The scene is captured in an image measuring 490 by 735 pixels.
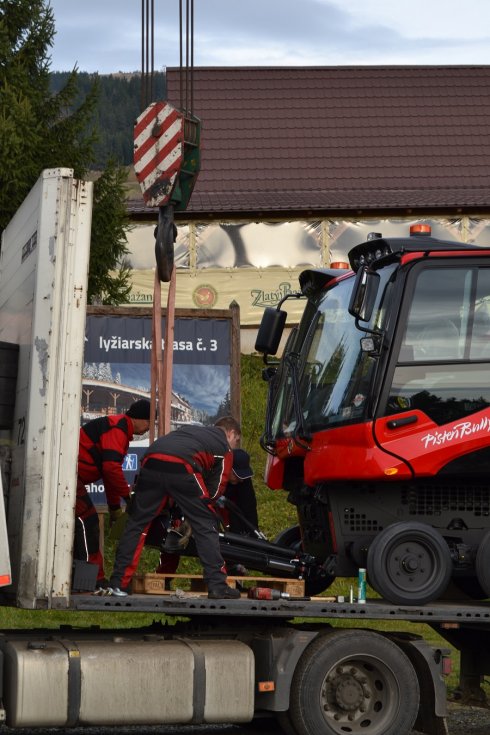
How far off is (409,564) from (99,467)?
2313 mm

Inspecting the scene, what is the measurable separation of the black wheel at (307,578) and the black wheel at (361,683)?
2.96 ft

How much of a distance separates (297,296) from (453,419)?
2219 mm

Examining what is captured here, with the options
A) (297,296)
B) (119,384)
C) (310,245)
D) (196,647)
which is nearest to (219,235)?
(310,245)

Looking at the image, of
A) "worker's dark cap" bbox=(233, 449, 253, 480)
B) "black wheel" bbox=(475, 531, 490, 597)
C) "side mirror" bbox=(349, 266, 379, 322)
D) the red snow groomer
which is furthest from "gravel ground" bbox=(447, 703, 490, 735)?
"side mirror" bbox=(349, 266, 379, 322)

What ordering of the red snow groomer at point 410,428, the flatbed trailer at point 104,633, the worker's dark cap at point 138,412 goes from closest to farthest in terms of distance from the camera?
the flatbed trailer at point 104,633, the red snow groomer at point 410,428, the worker's dark cap at point 138,412

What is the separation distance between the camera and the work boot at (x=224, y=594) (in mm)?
9617

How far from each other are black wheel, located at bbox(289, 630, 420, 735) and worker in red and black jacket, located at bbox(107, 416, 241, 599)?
27.7 inches

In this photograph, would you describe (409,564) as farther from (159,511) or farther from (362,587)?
(159,511)

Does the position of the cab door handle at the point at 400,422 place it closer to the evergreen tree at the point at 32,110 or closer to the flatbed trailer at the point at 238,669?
the flatbed trailer at the point at 238,669

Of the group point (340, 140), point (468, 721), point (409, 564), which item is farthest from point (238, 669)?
point (340, 140)

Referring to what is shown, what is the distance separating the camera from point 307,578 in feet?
36.3

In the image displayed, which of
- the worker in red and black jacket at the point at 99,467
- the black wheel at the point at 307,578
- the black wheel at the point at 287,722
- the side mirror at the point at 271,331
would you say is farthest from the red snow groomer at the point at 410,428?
the worker in red and black jacket at the point at 99,467

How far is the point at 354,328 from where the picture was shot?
1063cm

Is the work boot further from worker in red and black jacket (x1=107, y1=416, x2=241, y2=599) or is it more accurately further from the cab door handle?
the cab door handle
